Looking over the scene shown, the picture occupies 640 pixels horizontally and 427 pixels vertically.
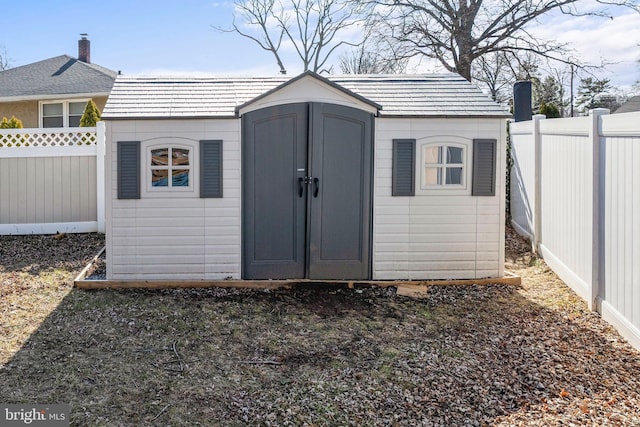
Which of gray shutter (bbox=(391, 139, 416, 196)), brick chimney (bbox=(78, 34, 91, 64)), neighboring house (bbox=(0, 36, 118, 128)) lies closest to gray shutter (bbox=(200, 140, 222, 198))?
gray shutter (bbox=(391, 139, 416, 196))

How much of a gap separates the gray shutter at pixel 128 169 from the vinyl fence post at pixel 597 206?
188 inches

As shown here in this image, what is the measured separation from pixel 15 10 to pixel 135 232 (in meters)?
13.7

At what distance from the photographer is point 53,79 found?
50.2 feet

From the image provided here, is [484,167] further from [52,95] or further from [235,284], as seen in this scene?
[52,95]

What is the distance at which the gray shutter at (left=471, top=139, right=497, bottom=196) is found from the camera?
6215mm

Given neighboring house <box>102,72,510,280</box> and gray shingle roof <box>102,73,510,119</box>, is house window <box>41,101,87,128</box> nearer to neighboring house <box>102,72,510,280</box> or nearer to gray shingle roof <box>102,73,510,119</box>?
gray shingle roof <box>102,73,510,119</box>

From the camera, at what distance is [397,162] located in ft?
20.3

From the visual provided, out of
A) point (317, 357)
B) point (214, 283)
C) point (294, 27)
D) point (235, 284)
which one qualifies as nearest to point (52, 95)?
point (214, 283)

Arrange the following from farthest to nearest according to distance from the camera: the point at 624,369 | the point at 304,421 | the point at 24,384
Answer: the point at 624,369, the point at 24,384, the point at 304,421

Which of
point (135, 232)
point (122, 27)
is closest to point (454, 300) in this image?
point (135, 232)

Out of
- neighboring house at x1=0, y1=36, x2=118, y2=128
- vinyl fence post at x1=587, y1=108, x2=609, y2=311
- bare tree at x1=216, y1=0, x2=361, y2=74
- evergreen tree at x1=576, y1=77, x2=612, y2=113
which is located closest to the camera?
vinyl fence post at x1=587, y1=108, x2=609, y2=311

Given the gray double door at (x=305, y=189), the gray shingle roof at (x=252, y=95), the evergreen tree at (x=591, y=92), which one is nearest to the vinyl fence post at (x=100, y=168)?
the gray shingle roof at (x=252, y=95)

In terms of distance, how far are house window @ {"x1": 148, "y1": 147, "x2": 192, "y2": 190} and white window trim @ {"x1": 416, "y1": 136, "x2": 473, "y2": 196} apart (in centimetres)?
267

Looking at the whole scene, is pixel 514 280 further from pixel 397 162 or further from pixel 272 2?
pixel 272 2
